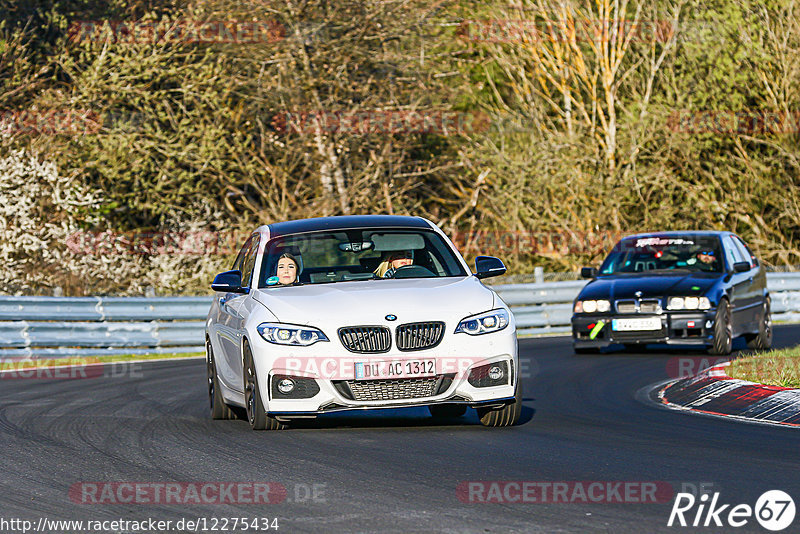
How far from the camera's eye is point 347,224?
35.0ft

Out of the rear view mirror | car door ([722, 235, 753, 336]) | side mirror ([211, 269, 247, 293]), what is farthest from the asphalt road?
the rear view mirror

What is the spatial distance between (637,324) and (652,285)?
58 cm

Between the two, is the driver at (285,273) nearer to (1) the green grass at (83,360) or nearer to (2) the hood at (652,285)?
(2) the hood at (652,285)

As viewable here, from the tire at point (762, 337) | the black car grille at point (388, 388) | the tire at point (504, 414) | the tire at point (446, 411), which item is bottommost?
the tire at point (762, 337)

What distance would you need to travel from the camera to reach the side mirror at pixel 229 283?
34.2ft

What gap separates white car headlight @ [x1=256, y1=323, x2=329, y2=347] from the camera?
920cm

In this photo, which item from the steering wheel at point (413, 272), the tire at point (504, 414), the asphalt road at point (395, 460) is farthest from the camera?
the steering wheel at point (413, 272)

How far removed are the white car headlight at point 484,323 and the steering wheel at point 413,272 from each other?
91cm

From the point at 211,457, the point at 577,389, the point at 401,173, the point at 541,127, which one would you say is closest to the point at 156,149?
the point at 401,173

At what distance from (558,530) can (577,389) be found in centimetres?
734

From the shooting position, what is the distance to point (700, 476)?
7.32m

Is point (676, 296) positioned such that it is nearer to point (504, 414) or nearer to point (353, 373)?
point (504, 414)

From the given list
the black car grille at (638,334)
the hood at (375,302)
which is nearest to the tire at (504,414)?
the hood at (375,302)

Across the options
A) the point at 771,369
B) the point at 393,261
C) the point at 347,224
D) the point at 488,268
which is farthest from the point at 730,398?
the point at 347,224
